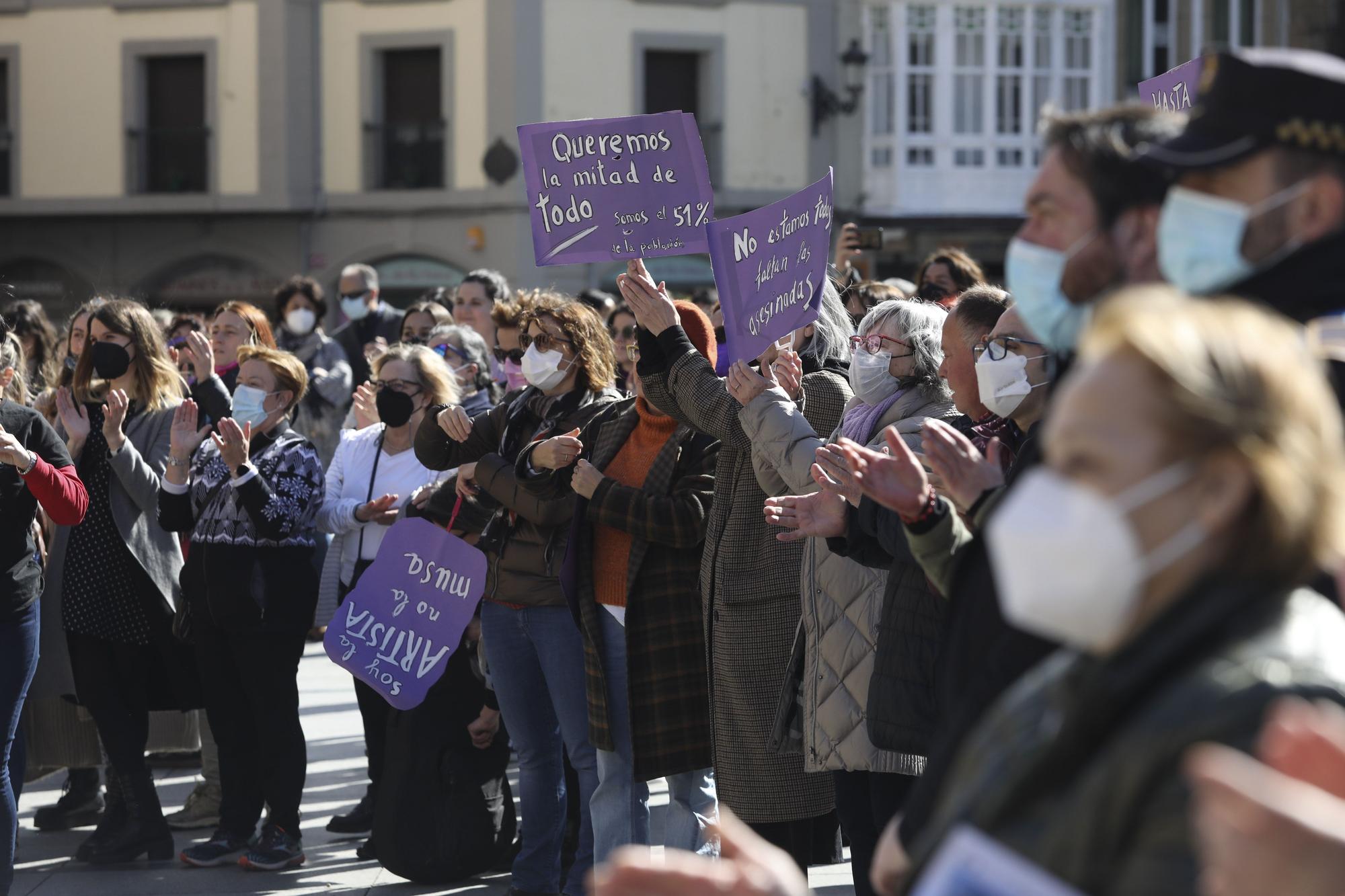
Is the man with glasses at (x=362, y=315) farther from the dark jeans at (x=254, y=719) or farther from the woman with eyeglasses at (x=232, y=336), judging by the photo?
the dark jeans at (x=254, y=719)

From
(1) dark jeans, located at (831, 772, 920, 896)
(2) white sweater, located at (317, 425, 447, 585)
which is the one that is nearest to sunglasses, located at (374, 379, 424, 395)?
(2) white sweater, located at (317, 425, 447, 585)

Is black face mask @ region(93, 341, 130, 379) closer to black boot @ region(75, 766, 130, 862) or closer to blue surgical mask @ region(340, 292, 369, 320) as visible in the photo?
black boot @ region(75, 766, 130, 862)

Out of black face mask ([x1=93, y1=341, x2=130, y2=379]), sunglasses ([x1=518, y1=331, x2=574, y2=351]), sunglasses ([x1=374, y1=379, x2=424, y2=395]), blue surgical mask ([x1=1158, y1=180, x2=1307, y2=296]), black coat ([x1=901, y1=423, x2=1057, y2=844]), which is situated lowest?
black coat ([x1=901, y1=423, x2=1057, y2=844])

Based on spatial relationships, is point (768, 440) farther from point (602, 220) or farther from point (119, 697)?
point (119, 697)

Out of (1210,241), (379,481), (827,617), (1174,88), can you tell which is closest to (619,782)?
(827,617)

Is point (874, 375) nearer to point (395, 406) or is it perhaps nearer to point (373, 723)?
point (395, 406)

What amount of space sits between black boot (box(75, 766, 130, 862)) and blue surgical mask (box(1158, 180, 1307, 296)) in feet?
17.3

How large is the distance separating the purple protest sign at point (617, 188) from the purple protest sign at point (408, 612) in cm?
112

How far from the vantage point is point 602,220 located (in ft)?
18.4

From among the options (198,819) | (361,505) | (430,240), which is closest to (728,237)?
(361,505)

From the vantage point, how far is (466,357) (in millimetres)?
7688

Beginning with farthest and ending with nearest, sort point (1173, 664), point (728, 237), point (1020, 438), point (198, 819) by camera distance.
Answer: point (198, 819), point (728, 237), point (1020, 438), point (1173, 664)

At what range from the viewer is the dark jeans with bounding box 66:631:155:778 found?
639cm

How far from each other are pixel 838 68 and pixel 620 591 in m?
20.8
